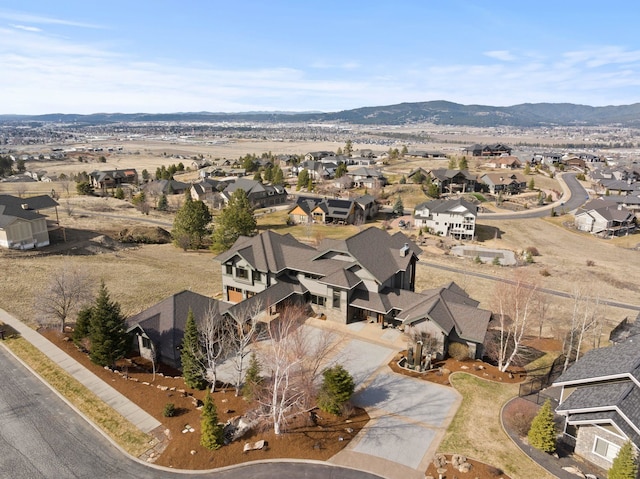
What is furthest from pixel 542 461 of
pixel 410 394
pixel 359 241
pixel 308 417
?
pixel 359 241

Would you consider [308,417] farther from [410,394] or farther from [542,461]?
[542,461]

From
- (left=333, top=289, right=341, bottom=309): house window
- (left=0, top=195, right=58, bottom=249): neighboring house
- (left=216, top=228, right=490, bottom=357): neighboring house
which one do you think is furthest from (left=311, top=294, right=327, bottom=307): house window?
(left=0, top=195, right=58, bottom=249): neighboring house

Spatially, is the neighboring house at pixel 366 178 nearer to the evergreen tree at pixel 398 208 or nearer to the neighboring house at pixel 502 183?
the evergreen tree at pixel 398 208

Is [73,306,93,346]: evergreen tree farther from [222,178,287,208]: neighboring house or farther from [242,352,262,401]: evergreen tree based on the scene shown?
[222,178,287,208]: neighboring house

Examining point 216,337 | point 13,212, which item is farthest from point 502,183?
point 13,212

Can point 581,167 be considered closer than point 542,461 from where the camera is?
No

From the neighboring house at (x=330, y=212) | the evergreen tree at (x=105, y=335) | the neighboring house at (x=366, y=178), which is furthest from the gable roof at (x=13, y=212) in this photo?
the neighboring house at (x=366, y=178)

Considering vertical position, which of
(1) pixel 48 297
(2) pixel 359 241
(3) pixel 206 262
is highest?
(2) pixel 359 241
